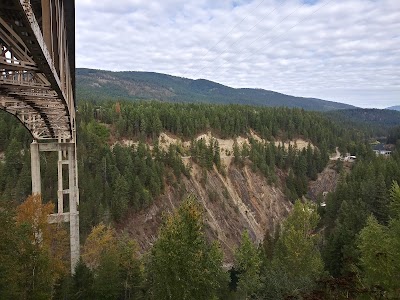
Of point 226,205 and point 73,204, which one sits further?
point 226,205

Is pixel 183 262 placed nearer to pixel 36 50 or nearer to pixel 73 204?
pixel 73 204

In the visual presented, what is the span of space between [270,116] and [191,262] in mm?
96887

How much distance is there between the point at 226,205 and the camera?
70.6 meters

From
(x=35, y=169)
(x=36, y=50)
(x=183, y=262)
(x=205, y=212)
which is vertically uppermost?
(x=36, y=50)

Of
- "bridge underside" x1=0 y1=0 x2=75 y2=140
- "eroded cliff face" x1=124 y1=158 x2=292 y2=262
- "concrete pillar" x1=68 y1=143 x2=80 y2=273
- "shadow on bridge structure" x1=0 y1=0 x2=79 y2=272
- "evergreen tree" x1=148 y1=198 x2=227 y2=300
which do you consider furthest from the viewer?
"eroded cliff face" x1=124 y1=158 x2=292 y2=262

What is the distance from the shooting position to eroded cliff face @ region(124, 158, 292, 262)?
57.1 meters

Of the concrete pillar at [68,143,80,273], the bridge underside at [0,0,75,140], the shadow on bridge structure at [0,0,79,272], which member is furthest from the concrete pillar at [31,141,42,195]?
the bridge underside at [0,0,75,140]

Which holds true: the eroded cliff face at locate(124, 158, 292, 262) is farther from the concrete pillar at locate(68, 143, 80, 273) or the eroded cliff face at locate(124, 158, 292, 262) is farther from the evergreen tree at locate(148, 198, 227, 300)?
the evergreen tree at locate(148, 198, 227, 300)

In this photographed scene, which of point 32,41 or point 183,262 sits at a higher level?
point 32,41

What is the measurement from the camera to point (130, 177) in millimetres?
57500

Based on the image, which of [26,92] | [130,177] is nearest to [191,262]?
[26,92]

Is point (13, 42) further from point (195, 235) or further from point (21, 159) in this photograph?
point (21, 159)

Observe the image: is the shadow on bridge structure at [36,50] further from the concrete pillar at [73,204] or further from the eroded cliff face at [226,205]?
the eroded cliff face at [226,205]

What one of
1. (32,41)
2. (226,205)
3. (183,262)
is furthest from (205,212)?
(32,41)
